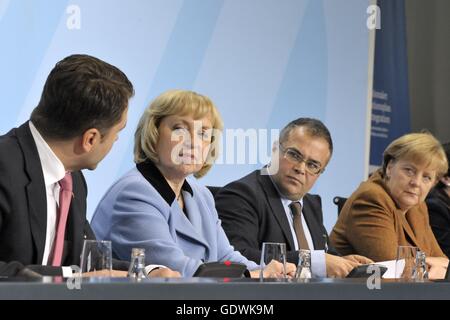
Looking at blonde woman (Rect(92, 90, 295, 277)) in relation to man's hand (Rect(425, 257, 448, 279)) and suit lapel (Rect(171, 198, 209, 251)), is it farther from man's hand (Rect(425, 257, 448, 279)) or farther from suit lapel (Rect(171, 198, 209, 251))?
man's hand (Rect(425, 257, 448, 279))

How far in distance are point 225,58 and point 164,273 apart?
10.6 feet

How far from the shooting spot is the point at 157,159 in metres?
3.32

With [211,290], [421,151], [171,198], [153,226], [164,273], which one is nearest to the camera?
[211,290]

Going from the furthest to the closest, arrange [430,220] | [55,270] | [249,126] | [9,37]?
[249,126] < [9,37] < [430,220] < [55,270]

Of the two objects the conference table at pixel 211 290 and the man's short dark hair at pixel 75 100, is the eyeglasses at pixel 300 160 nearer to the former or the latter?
the man's short dark hair at pixel 75 100

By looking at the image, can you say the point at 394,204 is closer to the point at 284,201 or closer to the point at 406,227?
the point at 406,227

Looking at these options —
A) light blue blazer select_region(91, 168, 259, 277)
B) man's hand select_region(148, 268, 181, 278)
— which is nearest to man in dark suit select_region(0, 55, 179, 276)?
man's hand select_region(148, 268, 181, 278)

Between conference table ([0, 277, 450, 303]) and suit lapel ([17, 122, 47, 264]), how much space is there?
0.68 metres

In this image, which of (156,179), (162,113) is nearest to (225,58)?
(162,113)

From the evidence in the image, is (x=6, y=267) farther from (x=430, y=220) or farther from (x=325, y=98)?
(x=325, y=98)

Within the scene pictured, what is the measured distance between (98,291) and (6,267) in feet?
1.80

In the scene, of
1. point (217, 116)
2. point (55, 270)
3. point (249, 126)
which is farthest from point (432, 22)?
point (55, 270)

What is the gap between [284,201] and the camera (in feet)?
12.7
